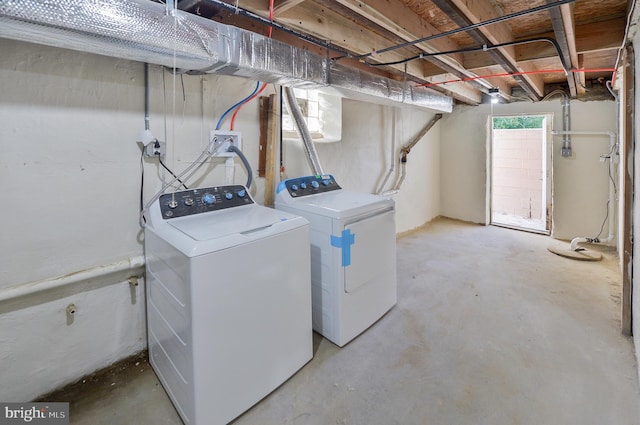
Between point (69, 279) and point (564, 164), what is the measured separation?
5.14 metres

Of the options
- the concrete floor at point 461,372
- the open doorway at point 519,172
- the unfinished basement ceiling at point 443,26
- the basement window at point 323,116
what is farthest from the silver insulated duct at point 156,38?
the open doorway at point 519,172

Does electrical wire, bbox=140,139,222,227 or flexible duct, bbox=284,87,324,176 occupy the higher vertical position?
flexible duct, bbox=284,87,324,176

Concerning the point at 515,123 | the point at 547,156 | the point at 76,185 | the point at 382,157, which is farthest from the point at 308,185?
the point at 515,123

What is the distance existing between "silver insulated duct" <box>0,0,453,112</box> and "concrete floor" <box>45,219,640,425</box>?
5.41ft

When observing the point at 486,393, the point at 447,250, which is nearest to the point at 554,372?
the point at 486,393

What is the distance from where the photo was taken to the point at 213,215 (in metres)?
1.77

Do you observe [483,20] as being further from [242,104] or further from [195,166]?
[195,166]

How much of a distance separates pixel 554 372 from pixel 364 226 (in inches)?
51.9

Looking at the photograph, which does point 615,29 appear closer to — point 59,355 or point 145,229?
point 145,229

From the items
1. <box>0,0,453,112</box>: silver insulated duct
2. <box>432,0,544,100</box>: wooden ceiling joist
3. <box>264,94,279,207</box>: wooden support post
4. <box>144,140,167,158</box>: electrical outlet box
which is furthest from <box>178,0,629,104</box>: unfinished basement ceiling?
<box>144,140,167,158</box>: electrical outlet box

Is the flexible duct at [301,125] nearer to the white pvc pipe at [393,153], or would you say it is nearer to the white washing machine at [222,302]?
the white washing machine at [222,302]

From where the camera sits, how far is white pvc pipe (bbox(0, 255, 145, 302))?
1.42 metres

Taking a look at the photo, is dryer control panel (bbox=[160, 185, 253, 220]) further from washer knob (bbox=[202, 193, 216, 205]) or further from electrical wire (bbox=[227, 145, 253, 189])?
electrical wire (bbox=[227, 145, 253, 189])

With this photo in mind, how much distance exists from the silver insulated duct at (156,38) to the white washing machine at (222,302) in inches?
28.9
